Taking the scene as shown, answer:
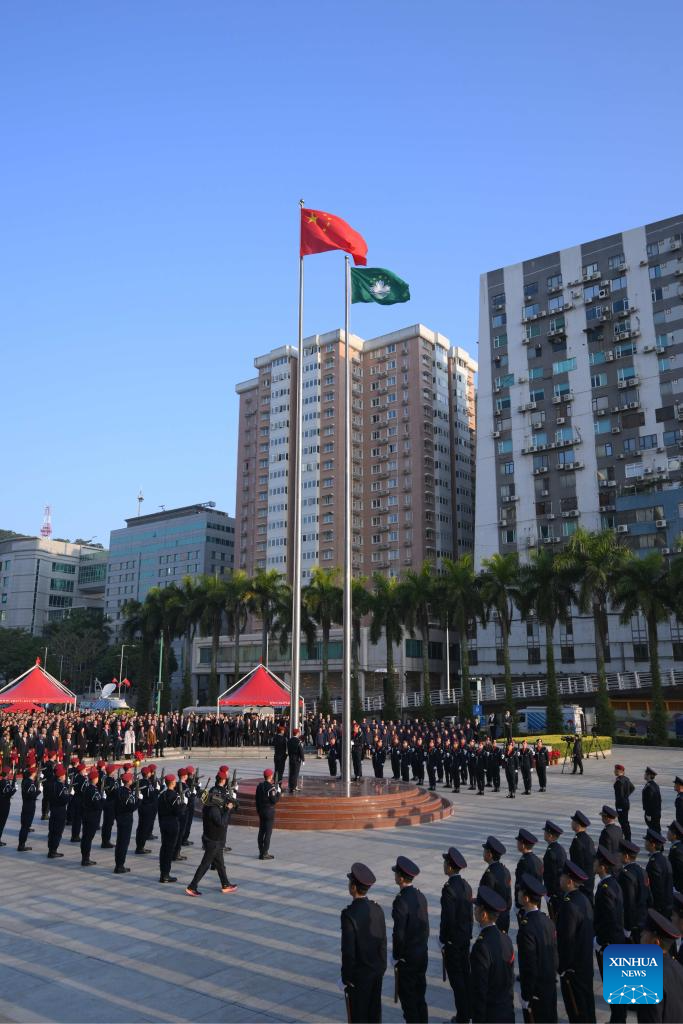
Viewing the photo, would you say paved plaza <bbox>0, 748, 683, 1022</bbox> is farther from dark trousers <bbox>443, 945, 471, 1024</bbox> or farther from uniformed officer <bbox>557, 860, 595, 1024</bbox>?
uniformed officer <bbox>557, 860, 595, 1024</bbox>

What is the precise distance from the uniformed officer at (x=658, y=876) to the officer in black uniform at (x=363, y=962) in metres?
4.28

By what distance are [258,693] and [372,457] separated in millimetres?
58622

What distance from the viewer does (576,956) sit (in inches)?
286

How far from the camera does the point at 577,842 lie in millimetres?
10969

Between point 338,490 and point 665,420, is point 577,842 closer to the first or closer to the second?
point 665,420

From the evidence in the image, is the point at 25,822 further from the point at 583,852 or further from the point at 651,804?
the point at 651,804

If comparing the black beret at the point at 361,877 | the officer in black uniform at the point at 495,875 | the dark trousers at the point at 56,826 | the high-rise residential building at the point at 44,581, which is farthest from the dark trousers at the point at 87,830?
the high-rise residential building at the point at 44,581

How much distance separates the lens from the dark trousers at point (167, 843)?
1323 cm

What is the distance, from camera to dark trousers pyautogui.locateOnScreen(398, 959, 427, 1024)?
7227 millimetres

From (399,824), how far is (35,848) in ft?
27.4

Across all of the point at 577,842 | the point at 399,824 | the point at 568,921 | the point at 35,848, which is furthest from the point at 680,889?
the point at 35,848

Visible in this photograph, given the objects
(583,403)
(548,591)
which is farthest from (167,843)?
(583,403)

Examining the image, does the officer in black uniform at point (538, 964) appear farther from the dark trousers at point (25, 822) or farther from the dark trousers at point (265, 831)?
the dark trousers at point (25, 822)

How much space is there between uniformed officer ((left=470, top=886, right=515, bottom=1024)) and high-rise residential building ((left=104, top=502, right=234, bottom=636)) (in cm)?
10987
